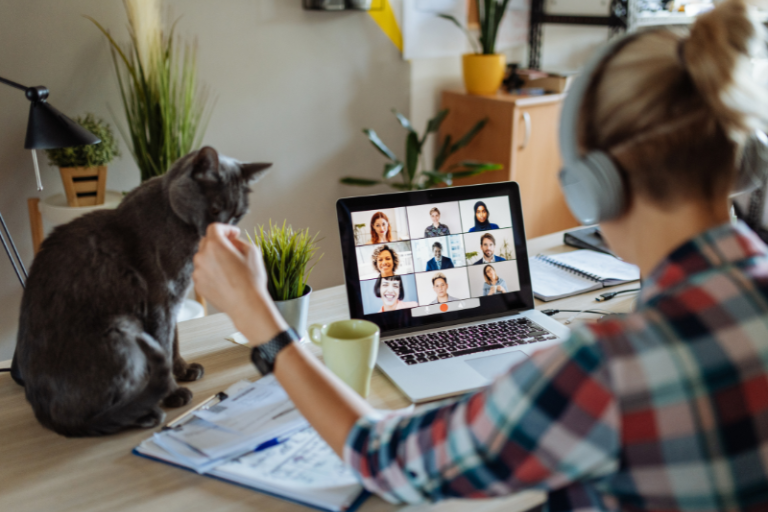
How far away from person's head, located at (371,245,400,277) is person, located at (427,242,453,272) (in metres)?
0.07

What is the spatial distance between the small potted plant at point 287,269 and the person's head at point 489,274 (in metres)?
0.35

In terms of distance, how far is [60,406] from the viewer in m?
0.91

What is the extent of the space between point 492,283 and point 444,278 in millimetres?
108

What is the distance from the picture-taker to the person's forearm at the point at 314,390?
0.72 m

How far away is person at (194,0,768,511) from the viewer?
534 millimetres

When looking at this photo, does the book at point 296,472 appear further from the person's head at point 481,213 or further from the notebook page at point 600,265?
the notebook page at point 600,265

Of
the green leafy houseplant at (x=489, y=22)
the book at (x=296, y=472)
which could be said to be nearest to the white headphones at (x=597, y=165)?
the book at (x=296, y=472)

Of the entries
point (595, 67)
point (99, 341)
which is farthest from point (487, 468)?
point (99, 341)

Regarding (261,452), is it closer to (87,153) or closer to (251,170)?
(251,170)

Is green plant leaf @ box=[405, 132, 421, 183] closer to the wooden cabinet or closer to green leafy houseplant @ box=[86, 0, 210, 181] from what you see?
the wooden cabinet

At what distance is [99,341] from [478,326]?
2.27 ft

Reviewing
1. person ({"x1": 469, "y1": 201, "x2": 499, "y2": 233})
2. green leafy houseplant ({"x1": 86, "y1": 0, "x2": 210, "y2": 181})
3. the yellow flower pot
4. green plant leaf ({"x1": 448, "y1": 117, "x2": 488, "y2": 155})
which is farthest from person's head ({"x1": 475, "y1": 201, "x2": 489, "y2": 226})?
the yellow flower pot

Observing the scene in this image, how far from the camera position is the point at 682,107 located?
0.58 m

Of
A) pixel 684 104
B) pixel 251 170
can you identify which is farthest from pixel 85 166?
pixel 684 104
